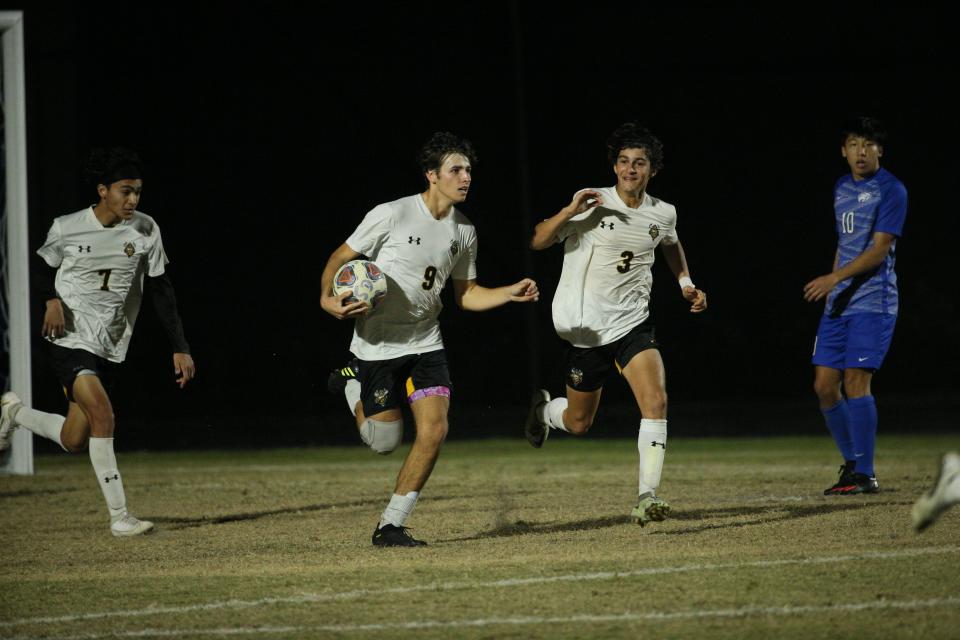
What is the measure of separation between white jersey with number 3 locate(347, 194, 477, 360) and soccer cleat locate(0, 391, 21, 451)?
3.24 metres

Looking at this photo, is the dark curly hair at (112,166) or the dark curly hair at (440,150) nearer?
the dark curly hair at (440,150)

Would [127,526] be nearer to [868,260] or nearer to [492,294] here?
[492,294]

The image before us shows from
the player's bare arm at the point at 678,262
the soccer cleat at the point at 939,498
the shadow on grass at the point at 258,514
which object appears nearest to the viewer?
the soccer cleat at the point at 939,498

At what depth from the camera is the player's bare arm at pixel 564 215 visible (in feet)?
24.3

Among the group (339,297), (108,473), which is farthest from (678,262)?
(108,473)

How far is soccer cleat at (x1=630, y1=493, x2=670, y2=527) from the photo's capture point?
7.03 metres

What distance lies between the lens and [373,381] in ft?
24.0

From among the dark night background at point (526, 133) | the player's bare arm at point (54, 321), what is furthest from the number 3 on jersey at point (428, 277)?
the dark night background at point (526, 133)

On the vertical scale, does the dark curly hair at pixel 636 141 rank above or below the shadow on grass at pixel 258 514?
above

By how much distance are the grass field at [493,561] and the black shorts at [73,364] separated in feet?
3.03

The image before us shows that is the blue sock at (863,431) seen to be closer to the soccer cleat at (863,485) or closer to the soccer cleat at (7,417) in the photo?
the soccer cleat at (863,485)

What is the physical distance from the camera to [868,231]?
9023 mm

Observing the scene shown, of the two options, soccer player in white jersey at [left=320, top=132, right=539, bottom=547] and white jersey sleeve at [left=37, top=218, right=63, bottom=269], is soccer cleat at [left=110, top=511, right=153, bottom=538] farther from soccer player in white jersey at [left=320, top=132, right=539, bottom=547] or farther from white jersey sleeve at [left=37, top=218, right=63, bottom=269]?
soccer player in white jersey at [left=320, top=132, right=539, bottom=547]

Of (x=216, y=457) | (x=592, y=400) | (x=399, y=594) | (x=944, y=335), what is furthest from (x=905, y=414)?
(x=399, y=594)
